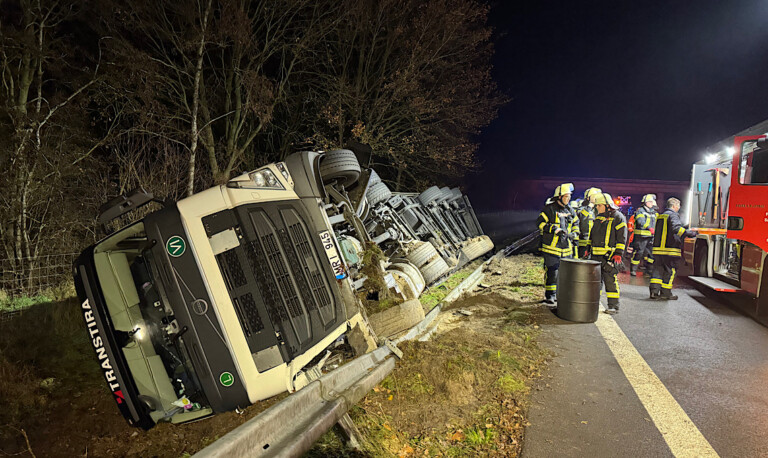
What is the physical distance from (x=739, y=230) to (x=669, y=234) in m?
1.08

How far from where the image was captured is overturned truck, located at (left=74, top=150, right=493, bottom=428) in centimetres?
277

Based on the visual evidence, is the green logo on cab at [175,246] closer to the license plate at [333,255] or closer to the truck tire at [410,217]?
the license plate at [333,255]

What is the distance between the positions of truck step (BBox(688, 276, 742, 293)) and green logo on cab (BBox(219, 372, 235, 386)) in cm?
784

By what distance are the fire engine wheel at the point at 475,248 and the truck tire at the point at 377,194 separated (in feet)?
9.67

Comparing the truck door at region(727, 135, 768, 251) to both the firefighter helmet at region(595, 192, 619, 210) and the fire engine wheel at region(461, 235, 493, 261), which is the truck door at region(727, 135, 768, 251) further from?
the fire engine wheel at region(461, 235, 493, 261)

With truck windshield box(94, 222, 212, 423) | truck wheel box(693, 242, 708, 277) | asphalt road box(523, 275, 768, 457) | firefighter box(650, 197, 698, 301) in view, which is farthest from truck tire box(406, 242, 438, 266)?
truck wheel box(693, 242, 708, 277)

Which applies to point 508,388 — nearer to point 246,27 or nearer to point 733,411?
point 733,411

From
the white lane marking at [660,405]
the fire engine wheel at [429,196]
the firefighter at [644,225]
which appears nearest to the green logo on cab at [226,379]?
the white lane marking at [660,405]

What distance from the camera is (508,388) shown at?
12.7 ft

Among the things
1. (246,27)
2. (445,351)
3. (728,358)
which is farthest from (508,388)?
(246,27)

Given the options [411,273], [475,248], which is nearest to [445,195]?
[475,248]

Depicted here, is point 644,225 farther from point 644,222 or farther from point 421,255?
point 421,255

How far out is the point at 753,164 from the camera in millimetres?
6387

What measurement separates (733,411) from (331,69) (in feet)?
48.8
